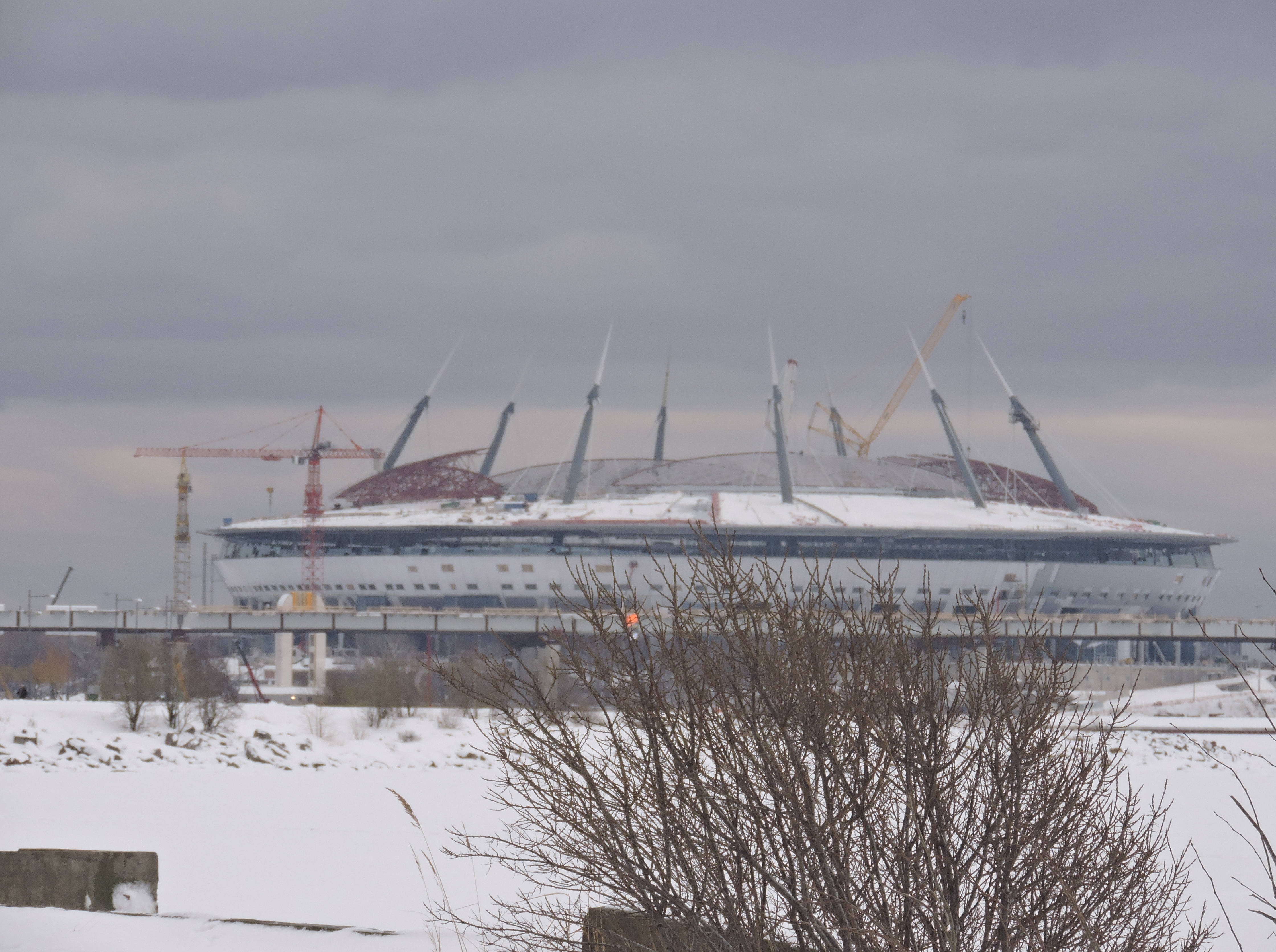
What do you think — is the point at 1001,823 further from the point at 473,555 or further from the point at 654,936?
the point at 473,555

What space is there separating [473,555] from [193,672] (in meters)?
46.5

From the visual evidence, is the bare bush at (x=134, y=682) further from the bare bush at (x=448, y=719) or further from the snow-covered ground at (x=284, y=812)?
the bare bush at (x=448, y=719)

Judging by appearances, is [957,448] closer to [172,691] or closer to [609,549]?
[609,549]

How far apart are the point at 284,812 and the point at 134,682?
20.1 m

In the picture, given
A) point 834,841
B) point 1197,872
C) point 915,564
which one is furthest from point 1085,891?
point 915,564

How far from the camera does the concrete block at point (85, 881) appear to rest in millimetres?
10344

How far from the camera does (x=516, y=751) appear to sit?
9312 mm

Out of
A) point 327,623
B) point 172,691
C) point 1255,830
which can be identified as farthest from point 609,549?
point 1255,830

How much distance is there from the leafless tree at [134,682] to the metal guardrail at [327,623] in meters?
34.9

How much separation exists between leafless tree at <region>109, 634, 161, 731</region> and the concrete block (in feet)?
126

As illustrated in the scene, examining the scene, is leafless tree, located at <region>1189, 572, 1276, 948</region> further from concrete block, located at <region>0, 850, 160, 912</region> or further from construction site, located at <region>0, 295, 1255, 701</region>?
construction site, located at <region>0, 295, 1255, 701</region>

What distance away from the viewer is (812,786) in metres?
8.78

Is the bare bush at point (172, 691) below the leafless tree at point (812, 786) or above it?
below

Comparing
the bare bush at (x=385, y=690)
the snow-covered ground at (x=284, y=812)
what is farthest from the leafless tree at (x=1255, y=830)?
the bare bush at (x=385, y=690)
